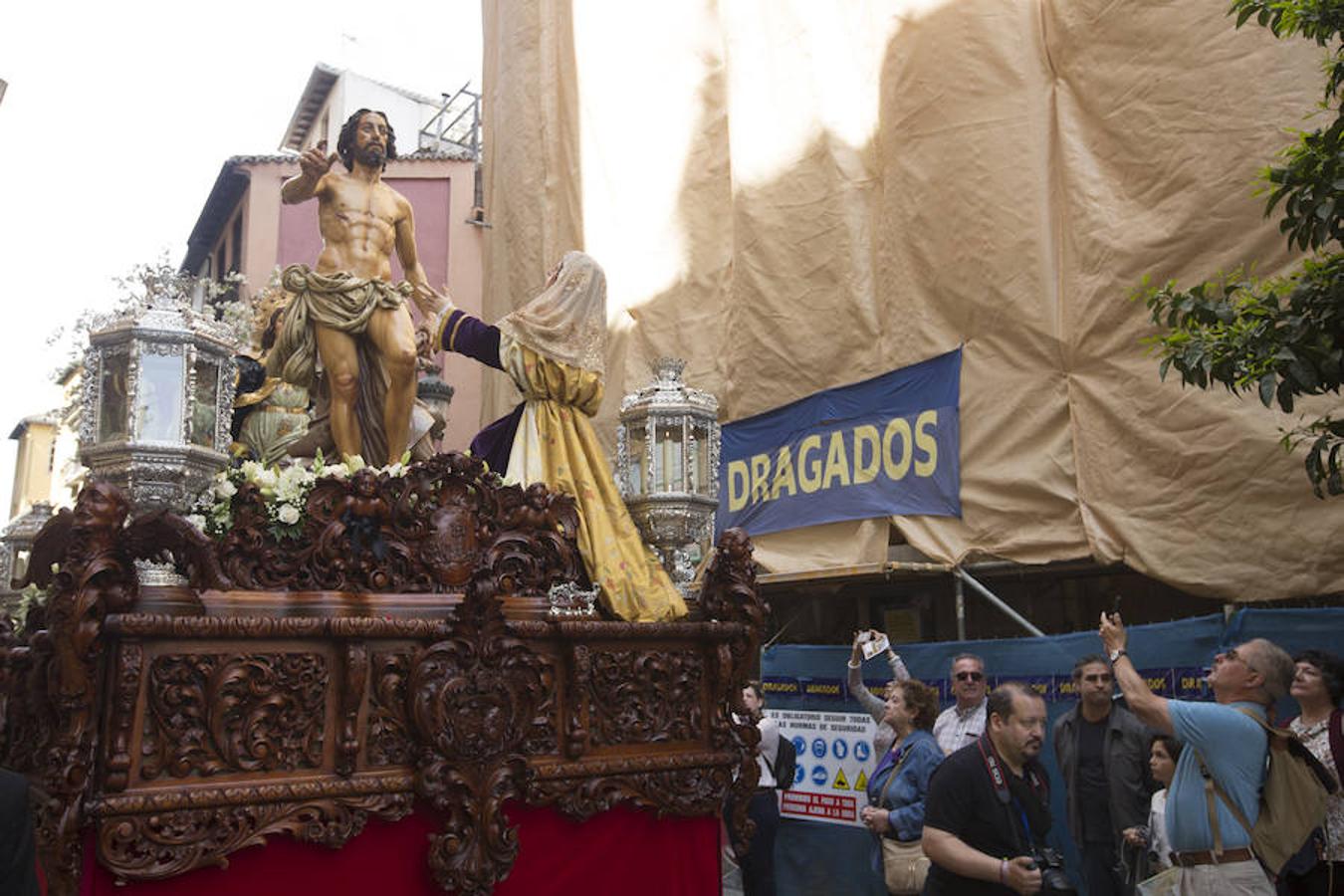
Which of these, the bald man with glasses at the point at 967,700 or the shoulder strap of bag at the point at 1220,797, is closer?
the shoulder strap of bag at the point at 1220,797

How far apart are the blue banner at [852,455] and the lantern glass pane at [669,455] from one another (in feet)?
8.13

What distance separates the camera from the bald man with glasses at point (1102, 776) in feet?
18.1

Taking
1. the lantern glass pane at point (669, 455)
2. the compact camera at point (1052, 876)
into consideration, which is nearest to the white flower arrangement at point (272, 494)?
the lantern glass pane at point (669, 455)

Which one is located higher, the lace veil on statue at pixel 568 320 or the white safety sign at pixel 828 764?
the lace veil on statue at pixel 568 320

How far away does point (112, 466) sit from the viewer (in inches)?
144

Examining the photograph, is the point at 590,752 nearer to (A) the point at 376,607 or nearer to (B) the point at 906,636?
(A) the point at 376,607

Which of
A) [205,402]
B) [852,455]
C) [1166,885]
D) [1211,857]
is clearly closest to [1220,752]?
[1211,857]

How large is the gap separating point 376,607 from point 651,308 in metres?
6.65

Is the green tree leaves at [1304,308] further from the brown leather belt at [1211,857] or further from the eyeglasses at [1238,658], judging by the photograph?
the brown leather belt at [1211,857]

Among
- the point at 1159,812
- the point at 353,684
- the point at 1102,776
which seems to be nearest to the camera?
the point at 353,684

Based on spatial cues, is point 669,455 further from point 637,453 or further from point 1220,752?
point 1220,752

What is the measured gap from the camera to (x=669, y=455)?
5340 millimetres

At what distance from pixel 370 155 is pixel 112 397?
2.36 metres

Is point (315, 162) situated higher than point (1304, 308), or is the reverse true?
point (315, 162)
